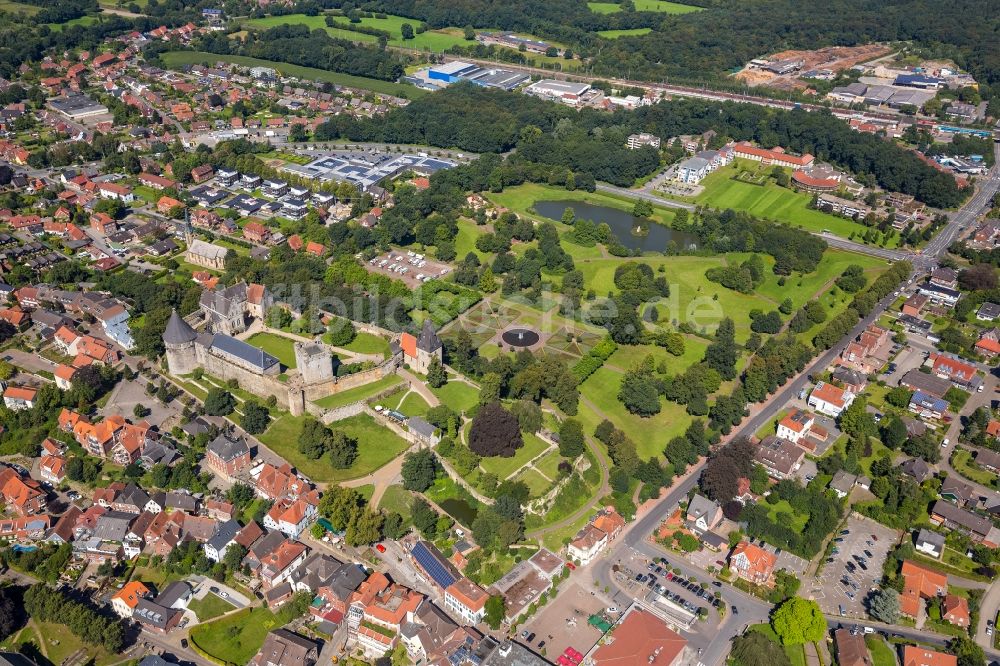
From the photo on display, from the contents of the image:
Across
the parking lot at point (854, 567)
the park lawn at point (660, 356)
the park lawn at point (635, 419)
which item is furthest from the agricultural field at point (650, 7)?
the parking lot at point (854, 567)

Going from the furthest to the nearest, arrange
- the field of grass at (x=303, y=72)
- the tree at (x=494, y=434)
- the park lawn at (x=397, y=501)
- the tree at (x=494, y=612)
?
1. the field of grass at (x=303, y=72)
2. the tree at (x=494, y=434)
3. the park lawn at (x=397, y=501)
4. the tree at (x=494, y=612)

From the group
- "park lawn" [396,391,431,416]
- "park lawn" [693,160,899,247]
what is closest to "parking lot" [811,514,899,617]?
"park lawn" [396,391,431,416]

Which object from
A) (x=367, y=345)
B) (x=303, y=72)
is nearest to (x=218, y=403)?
(x=367, y=345)

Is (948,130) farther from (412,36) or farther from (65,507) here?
(65,507)

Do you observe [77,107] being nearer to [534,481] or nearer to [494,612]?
[534,481]

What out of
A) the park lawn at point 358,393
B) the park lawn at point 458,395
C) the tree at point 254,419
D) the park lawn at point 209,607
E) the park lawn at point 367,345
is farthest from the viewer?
the park lawn at point 367,345

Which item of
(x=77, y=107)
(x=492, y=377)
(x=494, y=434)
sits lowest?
(x=77, y=107)

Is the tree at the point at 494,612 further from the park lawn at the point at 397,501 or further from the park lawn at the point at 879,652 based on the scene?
the park lawn at the point at 879,652

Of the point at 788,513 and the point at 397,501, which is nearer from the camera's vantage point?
the point at 397,501
